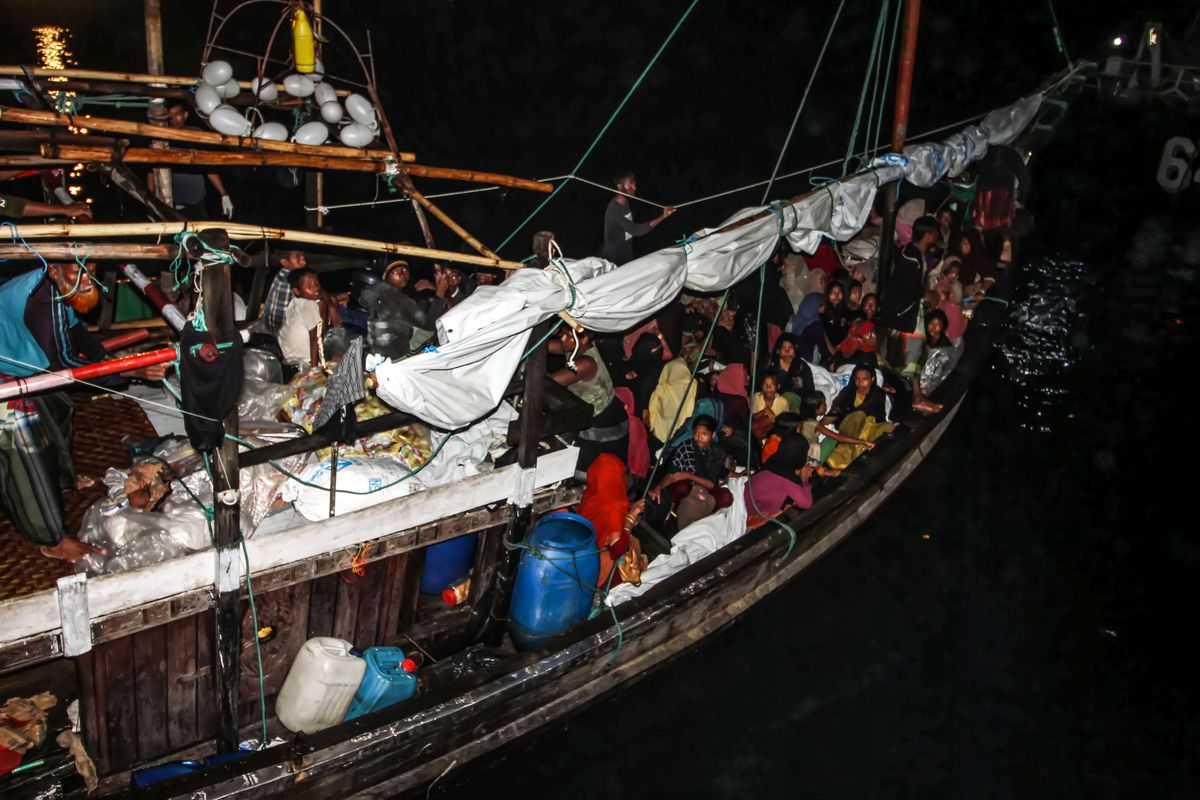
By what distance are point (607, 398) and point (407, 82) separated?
47.2 ft

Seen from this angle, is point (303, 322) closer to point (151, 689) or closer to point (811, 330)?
point (151, 689)

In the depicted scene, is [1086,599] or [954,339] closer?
[1086,599]

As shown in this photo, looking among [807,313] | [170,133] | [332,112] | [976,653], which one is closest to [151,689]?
[170,133]

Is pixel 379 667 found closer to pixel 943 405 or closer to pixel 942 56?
pixel 943 405

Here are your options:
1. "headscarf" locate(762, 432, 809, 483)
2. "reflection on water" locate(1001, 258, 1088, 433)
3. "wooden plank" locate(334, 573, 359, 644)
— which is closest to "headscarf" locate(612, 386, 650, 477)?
"headscarf" locate(762, 432, 809, 483)

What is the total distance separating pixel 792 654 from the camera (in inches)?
312

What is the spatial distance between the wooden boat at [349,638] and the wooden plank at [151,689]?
0.01 meters

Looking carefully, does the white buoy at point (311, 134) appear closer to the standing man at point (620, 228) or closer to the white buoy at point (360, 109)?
the white buoy at point (360, 109)

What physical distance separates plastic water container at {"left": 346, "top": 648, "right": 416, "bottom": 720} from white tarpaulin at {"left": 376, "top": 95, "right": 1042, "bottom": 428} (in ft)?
4.99

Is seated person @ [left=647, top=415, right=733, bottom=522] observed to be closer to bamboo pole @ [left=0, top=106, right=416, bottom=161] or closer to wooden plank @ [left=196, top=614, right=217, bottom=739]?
bamboo pole @ [left=0, top=106, right=416, bottom=161]

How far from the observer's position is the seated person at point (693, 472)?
286 inches

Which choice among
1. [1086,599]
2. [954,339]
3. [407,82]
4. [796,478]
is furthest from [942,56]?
[796,478]

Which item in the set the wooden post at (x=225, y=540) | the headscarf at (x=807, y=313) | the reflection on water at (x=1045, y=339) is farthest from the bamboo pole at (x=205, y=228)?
the reflection on water at (x=1045, y=339)

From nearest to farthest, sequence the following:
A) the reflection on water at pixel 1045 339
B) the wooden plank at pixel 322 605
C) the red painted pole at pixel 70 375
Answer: the red painted pole at pixel 70 375 → the wooden plank at pixel 322 605 → the reflection on water at pixel 1045 339
